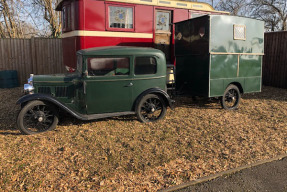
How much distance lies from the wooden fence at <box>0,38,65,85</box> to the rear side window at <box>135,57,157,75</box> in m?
7.05

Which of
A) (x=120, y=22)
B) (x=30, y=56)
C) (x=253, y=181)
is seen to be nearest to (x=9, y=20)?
(x=30, y=56)

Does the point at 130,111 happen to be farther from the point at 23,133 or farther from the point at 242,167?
the point at 242,167

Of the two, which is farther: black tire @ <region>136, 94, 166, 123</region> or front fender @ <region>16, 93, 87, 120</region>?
black tire @ <region>136, 94, 166, 123</region>

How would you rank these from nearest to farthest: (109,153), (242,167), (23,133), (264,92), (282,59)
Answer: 1. (242,167)
2. (109,153)
3. (23,133)
4. (264,92)
5. (282,59)

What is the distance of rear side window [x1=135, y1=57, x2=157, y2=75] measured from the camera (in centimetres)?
559

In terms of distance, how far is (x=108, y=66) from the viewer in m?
5.36

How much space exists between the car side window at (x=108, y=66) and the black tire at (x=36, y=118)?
122 cm

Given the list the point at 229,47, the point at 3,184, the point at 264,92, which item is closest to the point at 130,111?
the point at 3,184

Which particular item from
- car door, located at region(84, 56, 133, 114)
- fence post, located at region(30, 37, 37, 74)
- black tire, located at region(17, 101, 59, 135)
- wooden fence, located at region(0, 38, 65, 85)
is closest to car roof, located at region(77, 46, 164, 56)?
car door, located at region(84, 56, 133, 114)

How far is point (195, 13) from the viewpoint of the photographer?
8758 mm

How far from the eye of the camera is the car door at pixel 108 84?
207 inches

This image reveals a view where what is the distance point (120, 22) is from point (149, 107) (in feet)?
10.6

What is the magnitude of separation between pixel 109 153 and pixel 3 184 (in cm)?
165

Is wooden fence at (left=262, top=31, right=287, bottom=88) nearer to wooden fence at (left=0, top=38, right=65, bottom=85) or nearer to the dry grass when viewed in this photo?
the dry grass
